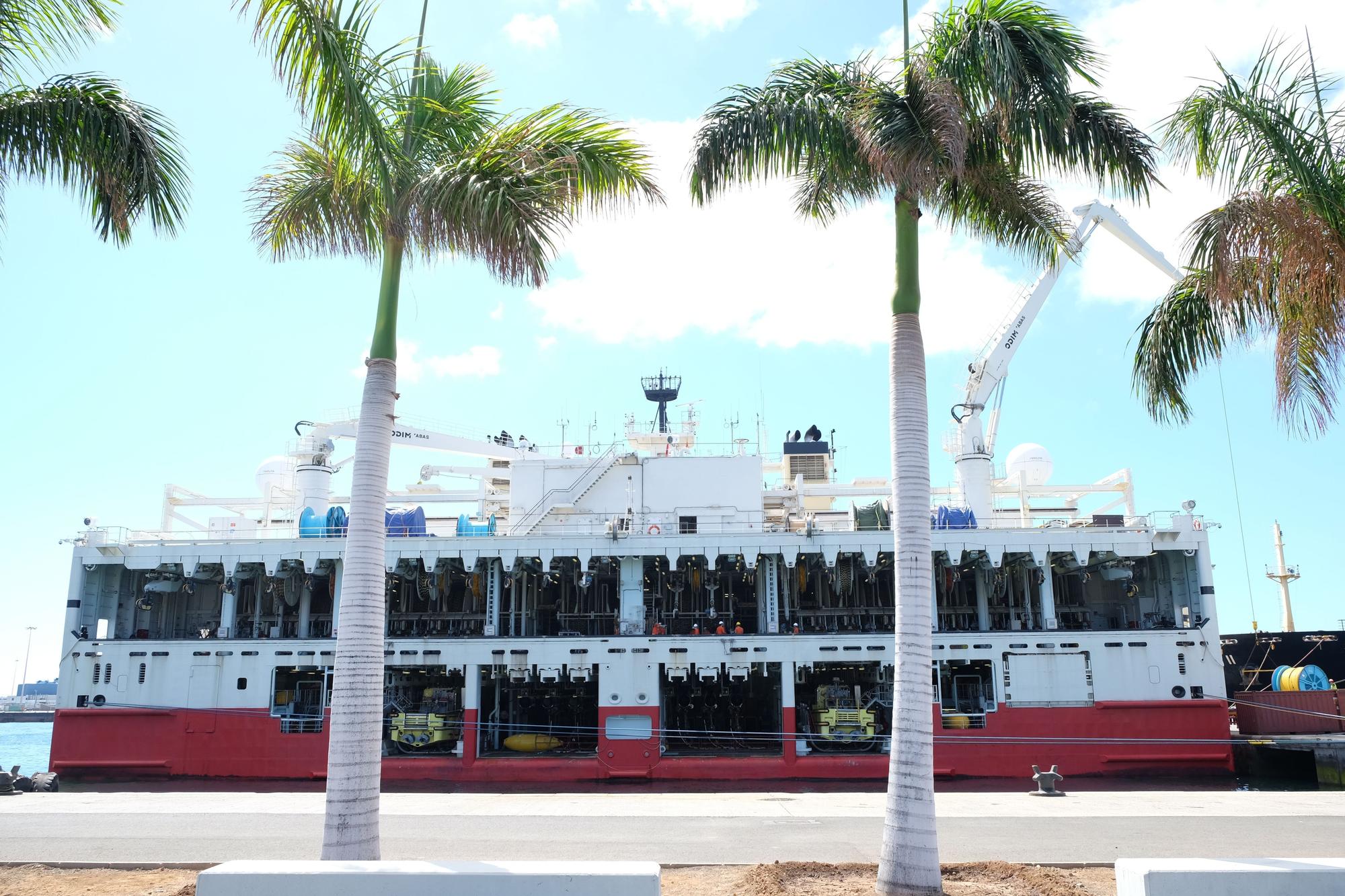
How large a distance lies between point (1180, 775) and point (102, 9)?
29257 millimetres

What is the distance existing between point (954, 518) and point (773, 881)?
70.9 ft

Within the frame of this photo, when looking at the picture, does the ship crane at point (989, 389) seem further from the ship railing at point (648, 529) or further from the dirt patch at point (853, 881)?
the dirt patch at point (853, 881)

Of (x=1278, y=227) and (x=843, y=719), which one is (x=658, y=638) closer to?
(x=843, y=719)

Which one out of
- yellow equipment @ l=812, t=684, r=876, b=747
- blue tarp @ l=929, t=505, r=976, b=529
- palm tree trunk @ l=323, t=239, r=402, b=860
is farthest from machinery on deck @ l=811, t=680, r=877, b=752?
palm tree trunk @ l=323, t=239, r=402, b=860

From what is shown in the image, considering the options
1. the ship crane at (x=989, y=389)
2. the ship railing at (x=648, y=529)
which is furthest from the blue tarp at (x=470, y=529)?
the ship crane at (x=989, y=389)

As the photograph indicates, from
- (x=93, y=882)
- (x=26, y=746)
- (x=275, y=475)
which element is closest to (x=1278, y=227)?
(x=93, y=882)

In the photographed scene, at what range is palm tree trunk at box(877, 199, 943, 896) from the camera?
9.11 m

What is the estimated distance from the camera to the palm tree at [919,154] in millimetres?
9383

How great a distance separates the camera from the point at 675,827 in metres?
14.5

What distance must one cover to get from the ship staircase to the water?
15.4 metres

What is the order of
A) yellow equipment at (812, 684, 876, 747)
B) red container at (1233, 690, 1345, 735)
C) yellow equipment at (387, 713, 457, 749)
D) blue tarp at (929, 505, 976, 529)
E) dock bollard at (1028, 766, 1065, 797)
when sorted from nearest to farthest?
dock bollard at (1028, 766, 1065, 797), yellow equipment at (812, 684, 876, 747), red container at (1233, 690, 1345, 735), yellow equipment at (387, 713, 457, 749), blue tarp at (929, 505, 976, 529)

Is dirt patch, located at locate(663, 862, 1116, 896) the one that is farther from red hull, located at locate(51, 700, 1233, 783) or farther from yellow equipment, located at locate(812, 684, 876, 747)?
yellow equipment, located at locate(812, 684, 876, 747)

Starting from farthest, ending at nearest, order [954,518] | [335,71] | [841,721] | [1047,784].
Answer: [954,518] → [841,721] → [1047,784] → [335,71]

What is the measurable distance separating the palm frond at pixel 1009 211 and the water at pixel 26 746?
2780cm
